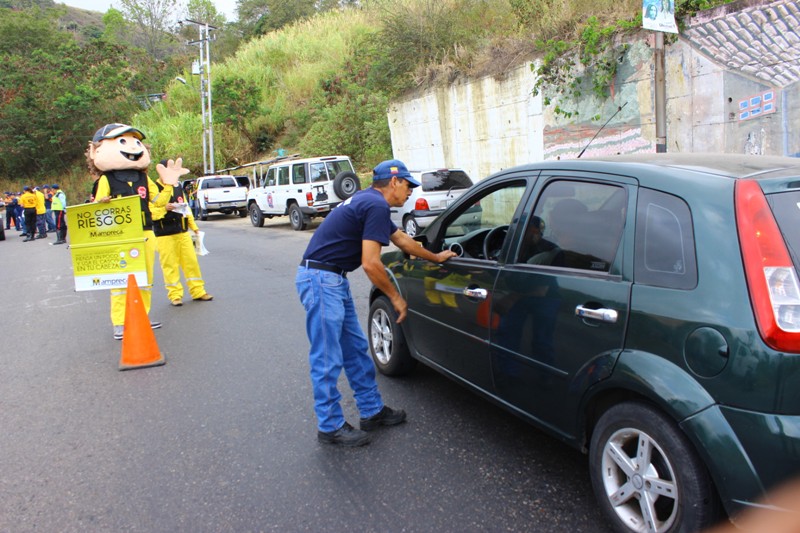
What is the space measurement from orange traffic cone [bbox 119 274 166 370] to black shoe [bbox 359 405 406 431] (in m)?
2.67

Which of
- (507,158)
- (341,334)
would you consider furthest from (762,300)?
(507,158)

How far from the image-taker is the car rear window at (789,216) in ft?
7.41

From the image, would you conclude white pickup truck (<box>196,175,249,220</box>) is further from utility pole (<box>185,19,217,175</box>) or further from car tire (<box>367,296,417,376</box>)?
car tire (<box>367,296,417,376</box>)

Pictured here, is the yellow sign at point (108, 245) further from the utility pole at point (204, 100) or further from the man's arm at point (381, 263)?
the utility pole at point (204, 100)

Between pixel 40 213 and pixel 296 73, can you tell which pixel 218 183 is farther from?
pixel 296 73

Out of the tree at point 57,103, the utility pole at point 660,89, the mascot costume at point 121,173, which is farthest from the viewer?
the tree at point 57,103

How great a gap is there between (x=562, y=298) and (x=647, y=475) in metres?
0.86

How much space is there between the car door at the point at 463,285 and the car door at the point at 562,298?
0.55 ft

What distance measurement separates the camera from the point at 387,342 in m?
4.91

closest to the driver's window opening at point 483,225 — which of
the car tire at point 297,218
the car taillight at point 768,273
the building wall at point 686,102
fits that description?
the car taillight at point 768,273

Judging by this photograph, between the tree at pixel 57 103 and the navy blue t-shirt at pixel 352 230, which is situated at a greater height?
the tree at pixel 57 103

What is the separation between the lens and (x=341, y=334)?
3951mm

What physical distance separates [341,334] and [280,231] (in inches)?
594

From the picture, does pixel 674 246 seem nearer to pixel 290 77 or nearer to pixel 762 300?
pixel 762 300
